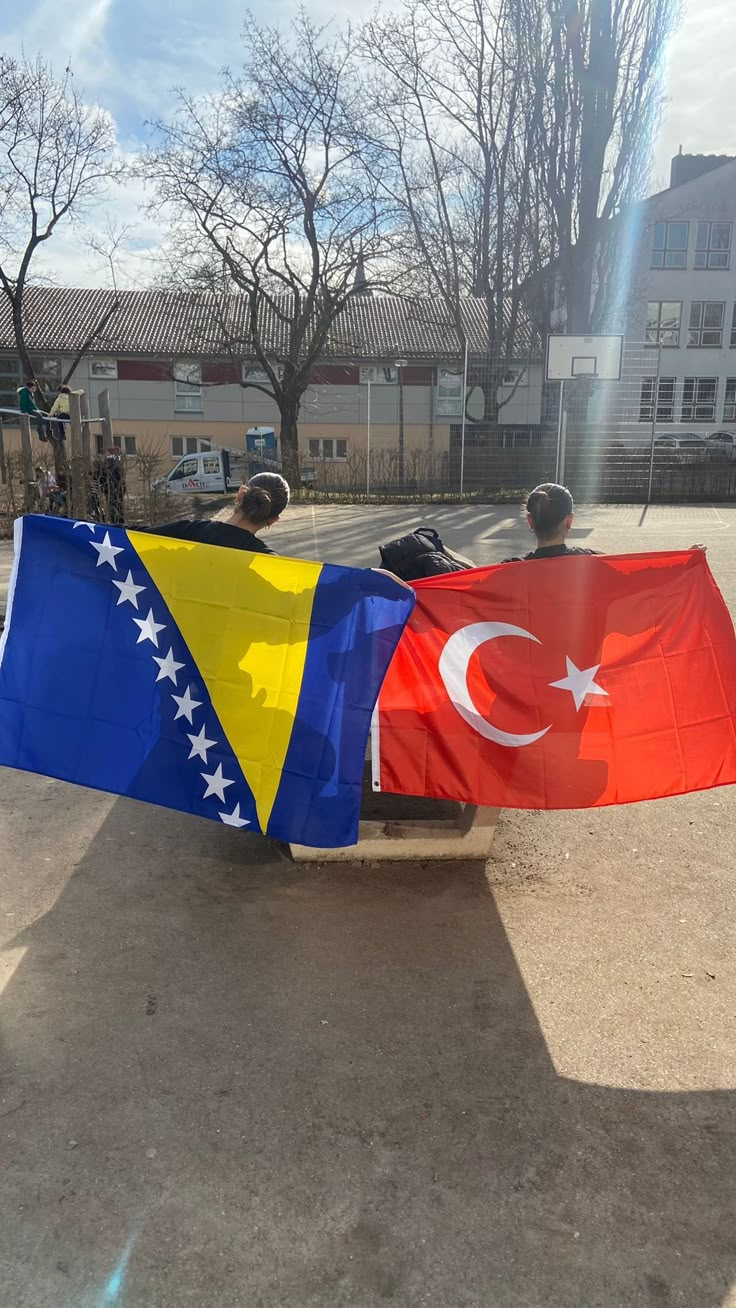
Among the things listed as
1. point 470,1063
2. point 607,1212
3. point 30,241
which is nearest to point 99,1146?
point 470,1063

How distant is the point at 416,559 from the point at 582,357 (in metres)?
22.4

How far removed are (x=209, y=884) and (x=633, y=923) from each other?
75.9 inches

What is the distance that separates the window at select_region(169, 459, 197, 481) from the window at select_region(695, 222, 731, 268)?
108ft

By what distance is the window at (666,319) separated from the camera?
49.1m

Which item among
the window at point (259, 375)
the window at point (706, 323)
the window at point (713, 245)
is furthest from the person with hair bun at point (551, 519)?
the window at point (713, 245)

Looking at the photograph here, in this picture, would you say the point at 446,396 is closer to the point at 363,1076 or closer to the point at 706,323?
the point at 706,323

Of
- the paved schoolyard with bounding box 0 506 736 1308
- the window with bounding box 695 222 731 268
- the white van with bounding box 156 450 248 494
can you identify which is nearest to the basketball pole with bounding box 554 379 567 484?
the white van with bounding box 156 450 248 494

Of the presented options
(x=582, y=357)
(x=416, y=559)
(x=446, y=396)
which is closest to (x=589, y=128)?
(x=582, y=357)

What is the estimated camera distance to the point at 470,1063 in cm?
305

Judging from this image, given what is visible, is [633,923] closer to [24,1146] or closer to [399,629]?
[399,629]

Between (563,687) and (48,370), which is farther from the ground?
(48,370)

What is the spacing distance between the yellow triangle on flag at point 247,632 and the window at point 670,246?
51261mm

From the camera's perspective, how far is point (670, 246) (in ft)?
160

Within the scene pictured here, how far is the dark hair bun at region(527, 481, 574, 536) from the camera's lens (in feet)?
14.4
